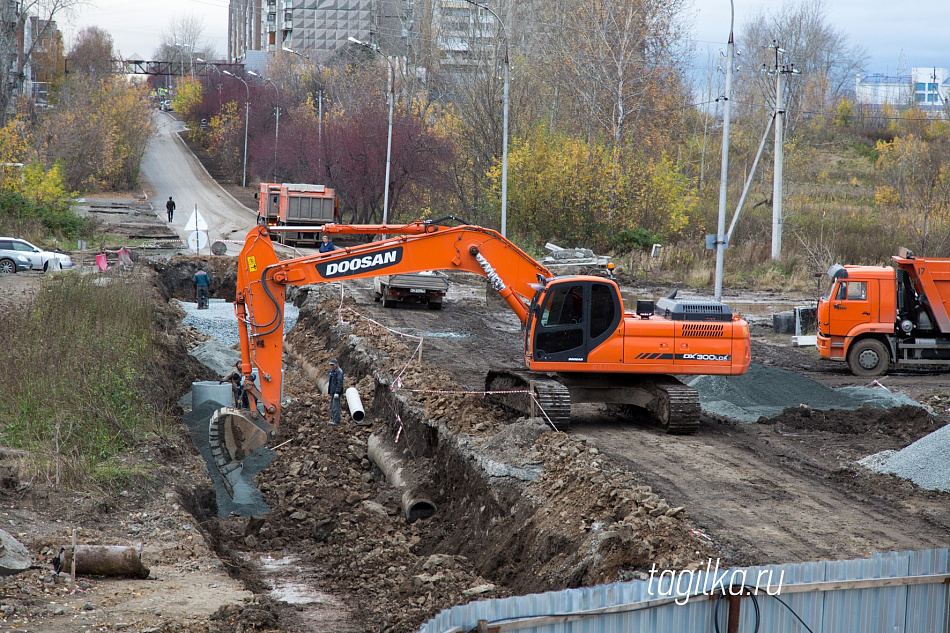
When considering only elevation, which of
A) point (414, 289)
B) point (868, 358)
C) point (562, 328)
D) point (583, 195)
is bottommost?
point (868, 358)

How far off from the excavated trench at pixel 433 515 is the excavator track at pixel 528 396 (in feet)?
1.06

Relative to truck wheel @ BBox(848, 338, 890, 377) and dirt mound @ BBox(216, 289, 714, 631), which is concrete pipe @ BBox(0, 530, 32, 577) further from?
truck wheel @ BBox(848, 338, 890, 377)

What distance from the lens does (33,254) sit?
30672 millimetres

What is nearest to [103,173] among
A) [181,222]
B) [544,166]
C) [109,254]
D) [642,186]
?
[181,222]

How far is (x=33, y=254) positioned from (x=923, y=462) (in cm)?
2929

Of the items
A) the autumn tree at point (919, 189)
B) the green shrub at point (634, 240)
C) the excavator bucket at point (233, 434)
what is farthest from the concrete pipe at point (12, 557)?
the green shrub at point (634, 240)

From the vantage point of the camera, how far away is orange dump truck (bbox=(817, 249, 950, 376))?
1916 cm

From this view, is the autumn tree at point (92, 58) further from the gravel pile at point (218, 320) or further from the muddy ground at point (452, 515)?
the muddy ground at point (452, 515)

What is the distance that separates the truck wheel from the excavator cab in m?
9.41

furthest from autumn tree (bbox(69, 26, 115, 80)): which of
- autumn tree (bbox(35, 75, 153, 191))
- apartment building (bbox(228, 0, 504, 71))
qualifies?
apartment building (bbox(228, 0, 504, 71))

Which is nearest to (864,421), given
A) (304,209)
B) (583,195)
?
(583,195)

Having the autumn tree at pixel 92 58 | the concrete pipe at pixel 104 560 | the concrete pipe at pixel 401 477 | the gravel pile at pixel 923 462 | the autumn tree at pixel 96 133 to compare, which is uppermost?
the autumn tree at pixel 92 58

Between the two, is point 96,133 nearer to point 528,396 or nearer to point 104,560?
point 528,396

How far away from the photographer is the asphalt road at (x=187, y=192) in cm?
4753
